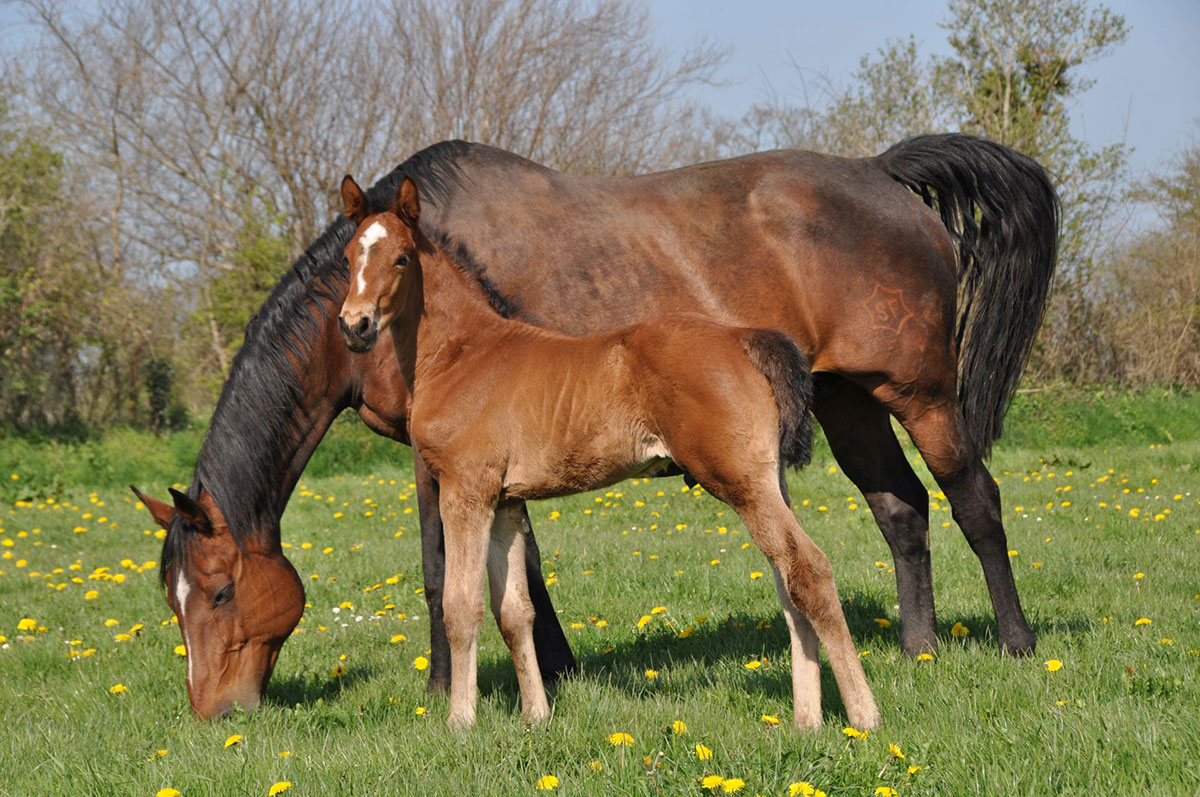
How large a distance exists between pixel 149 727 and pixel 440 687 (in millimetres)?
1157

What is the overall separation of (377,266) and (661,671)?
2.09 metres

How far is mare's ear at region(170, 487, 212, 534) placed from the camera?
4125 mm

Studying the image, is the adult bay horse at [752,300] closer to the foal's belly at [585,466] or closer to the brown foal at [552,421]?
the brown foal at [552,421]

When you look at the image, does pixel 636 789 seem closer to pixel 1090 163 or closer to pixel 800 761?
pixel 800 761

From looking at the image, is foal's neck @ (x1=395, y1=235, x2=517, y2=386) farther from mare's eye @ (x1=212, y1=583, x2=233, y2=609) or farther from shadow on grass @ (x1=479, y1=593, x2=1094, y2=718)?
shadow on grass @ (x1=479, y1=593, x2=1094, y2=718)

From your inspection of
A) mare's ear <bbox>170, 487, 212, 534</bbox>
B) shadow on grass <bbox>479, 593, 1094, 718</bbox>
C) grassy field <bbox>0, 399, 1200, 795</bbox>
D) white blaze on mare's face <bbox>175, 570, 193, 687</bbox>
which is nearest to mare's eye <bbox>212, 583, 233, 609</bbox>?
white blaze on mare's face <bbox>175, 570, 193, 687</bbox>

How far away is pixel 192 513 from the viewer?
13.8 feet

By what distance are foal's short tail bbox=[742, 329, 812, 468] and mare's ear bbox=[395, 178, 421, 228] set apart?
136cm

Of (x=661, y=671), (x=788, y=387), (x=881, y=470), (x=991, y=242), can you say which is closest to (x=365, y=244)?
(x=788, y=387)

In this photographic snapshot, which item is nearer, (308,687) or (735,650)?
(308,687)

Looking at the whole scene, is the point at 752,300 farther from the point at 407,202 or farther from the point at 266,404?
the point at 266,404

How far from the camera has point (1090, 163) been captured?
15.5m

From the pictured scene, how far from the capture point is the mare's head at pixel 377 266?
11.4 feet

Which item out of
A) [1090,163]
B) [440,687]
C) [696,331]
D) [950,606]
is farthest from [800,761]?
[1090,163]
